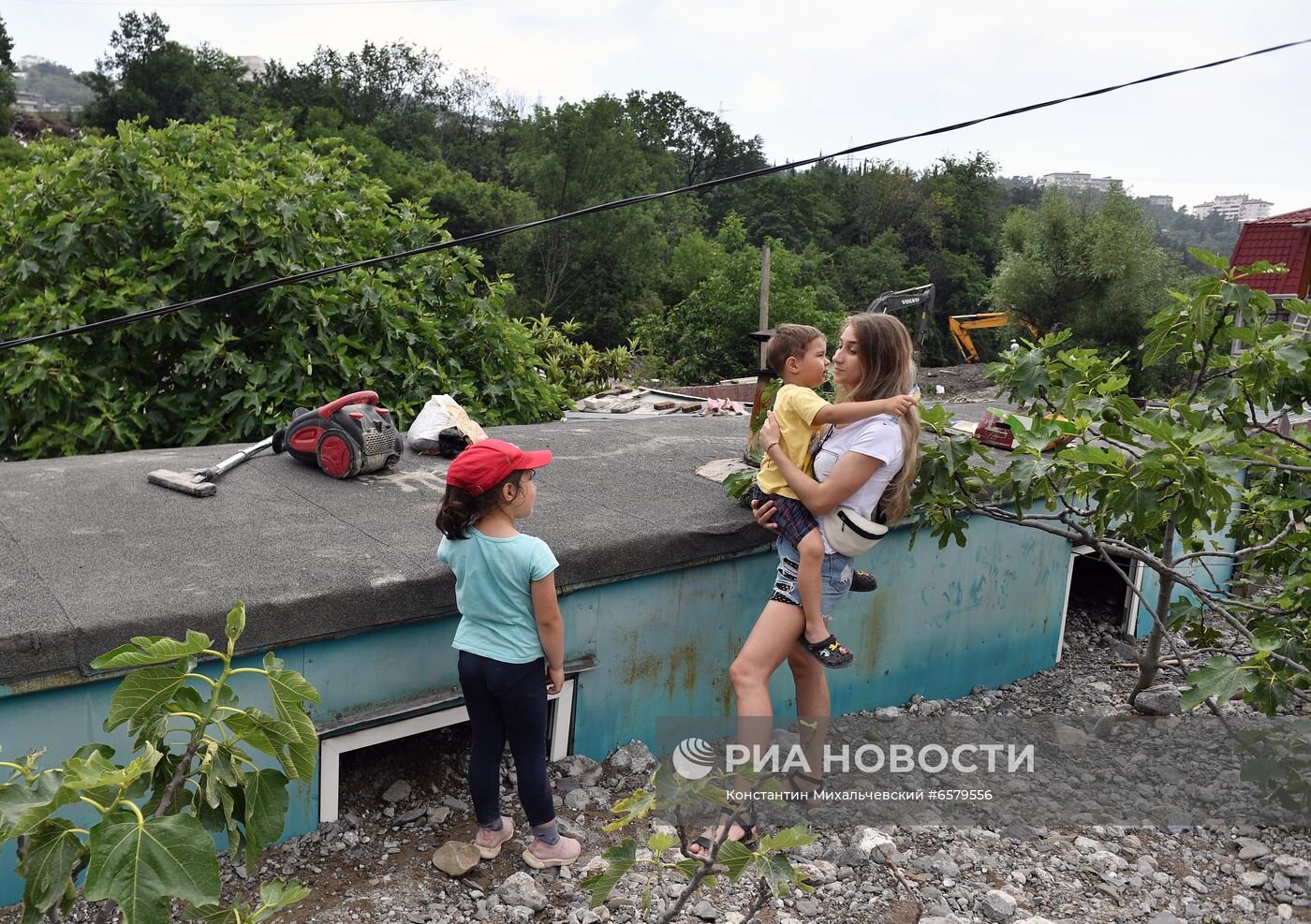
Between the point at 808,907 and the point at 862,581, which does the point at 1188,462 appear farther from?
the point at 808,907

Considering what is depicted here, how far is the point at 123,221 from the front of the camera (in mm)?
7590

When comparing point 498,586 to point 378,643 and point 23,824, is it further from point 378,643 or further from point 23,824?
point 23,824

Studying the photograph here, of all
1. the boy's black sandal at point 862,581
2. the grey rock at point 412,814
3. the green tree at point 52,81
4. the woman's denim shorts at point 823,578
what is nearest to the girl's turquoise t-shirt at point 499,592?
the grey rock at point 412,814

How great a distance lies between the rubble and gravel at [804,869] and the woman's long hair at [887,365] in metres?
1.46

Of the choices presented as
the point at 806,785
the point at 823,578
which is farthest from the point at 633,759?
the point at 823,578

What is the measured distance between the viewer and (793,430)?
12.5 feet

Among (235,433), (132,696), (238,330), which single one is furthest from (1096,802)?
(238,330)

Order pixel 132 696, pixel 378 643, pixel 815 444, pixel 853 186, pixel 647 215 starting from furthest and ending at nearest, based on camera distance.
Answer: pixel 853 186
pixel 647 215
pixel 815 444
pixel 378 643
pixel 132 696

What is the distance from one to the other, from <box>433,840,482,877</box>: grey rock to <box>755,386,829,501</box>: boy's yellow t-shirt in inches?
63.7

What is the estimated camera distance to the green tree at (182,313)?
7.28 metres

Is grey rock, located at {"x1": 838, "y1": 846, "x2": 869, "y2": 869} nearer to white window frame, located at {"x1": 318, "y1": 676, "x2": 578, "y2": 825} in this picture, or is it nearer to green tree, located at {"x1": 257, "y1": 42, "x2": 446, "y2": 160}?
white window frame, located at {"x1": 318, "y1": 676, "x2": 578, "y2": 825}

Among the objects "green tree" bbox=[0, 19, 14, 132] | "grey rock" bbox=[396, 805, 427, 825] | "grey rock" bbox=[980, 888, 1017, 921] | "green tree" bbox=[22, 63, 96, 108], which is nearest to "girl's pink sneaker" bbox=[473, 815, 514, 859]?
"grey rock" bbox=[396, 805, 427, 825]

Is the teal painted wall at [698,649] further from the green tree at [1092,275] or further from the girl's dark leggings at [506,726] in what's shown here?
the green tree at [1092,275]

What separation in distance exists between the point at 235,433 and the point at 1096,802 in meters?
5.79
